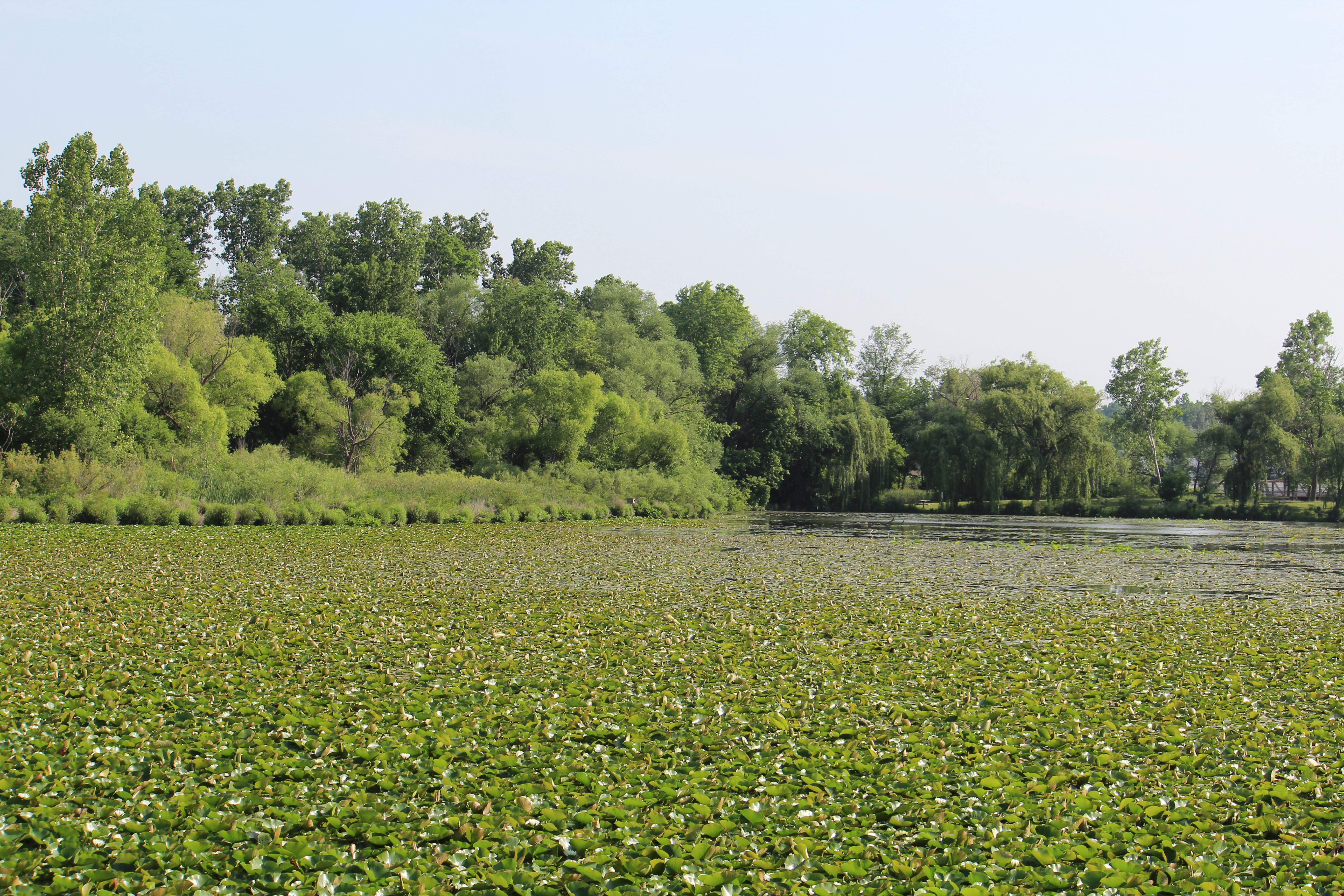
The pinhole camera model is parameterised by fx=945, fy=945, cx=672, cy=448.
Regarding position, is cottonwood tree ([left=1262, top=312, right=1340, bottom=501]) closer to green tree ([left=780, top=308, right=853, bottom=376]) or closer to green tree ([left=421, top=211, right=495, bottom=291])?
green tree ([left=780, top=308, right=853, bottom=376])

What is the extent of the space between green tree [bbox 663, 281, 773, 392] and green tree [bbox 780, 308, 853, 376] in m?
3.56

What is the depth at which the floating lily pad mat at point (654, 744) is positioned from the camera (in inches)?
170

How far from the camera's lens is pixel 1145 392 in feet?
229

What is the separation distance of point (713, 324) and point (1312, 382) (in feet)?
133

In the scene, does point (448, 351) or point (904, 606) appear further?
point (448, 351)

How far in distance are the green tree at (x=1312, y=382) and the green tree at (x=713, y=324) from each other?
3352 cm

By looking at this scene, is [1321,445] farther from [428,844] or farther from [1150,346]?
[428,844]

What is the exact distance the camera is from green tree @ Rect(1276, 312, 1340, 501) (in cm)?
4950

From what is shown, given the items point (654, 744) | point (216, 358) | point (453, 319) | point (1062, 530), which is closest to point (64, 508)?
point (216, 358)

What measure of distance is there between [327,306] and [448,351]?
10.8m

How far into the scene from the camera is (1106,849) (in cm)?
455

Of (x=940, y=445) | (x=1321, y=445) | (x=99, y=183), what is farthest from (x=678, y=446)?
(x=1321, y=445)

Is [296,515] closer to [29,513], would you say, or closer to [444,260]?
[29,513]

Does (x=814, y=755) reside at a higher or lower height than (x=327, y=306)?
lower
